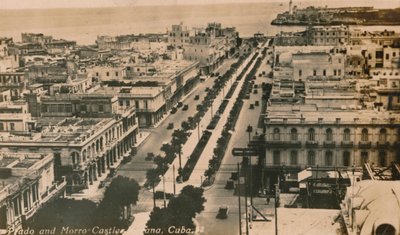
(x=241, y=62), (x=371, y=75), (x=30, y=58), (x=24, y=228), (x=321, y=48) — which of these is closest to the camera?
(x=24, y=228)

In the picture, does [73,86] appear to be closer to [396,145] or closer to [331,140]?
[331,140]

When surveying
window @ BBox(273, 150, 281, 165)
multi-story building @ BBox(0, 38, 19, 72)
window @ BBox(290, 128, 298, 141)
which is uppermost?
multi-story building @ BBox(0, 38, 19, 72)

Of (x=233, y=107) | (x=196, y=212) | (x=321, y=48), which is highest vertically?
(x=321, y=48)

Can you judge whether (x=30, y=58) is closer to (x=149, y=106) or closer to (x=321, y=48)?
(x=149, y=106)

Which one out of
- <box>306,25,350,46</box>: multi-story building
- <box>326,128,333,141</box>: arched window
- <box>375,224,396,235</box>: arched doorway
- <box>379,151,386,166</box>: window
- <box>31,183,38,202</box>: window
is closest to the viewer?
<box>375,224,396,235</box>: arched doorway

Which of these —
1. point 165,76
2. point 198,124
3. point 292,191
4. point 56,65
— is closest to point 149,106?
point 198,124

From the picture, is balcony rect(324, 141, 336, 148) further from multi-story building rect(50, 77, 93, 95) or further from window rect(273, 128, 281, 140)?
multi-story building rect(50, 77, 93, 95)

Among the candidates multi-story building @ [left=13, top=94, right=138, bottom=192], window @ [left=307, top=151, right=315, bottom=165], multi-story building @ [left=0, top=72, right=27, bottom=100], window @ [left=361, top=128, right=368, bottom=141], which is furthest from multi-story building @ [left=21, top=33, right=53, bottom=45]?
window @ [left=361, top=128, right=368, bottom=141]

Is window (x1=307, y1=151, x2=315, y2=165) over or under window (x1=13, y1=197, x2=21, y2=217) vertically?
over
